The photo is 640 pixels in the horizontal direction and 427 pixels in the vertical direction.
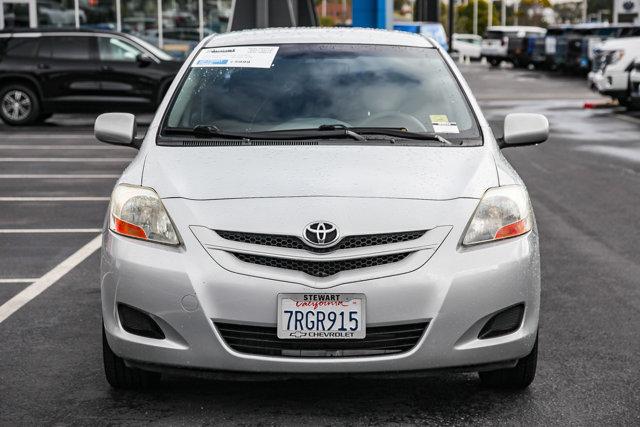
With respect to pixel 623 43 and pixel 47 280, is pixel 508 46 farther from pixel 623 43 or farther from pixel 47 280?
pixel 47 280

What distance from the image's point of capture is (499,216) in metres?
4.88

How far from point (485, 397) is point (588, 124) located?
1718 cm

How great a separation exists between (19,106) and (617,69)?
1180cm

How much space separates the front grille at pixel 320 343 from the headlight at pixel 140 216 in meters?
0.45

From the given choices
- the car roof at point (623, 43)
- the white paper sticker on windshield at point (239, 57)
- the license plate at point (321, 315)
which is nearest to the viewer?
the license plate at point (321, 315)

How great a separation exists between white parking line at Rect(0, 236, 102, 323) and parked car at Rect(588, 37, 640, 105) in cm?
1701

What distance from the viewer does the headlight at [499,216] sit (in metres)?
4.78

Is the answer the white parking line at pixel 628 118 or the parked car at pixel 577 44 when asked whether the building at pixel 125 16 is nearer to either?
the white parking line at pixel 628 118

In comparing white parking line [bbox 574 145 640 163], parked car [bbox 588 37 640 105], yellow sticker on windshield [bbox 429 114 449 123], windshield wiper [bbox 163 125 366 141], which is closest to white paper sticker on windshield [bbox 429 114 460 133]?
yellow sticker on windshield [bbox 429 114 449 123]

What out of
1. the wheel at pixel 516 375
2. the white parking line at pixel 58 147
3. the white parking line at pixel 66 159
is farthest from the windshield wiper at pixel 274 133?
the white parking line at pixel 58 147

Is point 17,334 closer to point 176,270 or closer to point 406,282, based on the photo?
point 176,270

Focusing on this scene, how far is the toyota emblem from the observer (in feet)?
15.0

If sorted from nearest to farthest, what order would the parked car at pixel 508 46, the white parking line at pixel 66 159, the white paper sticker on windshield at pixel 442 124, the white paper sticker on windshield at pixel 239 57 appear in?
the white paper sticker on windshield at pixel 442 124
the white paper sticker on windshield at pixel 239 57
the white parking line at pixel 66 159
the parked car at pixel 508 46

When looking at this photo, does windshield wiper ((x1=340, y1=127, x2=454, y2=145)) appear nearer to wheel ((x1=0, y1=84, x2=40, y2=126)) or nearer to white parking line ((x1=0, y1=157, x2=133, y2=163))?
white parking line ((x1=0, y1=157, x2=133, y2=163))
